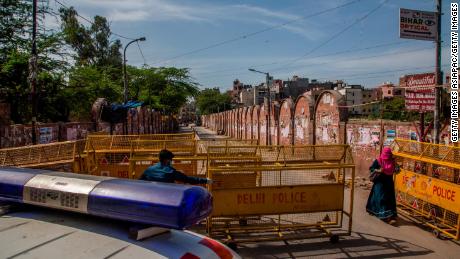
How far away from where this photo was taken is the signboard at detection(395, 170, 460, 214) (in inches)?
291

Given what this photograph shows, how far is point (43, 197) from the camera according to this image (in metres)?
2.57

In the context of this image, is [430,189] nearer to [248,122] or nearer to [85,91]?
[85,91]

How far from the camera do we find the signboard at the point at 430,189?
7.39m

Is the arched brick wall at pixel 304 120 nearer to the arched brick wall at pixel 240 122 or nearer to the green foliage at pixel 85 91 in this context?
the green foliage at pixel 85 91

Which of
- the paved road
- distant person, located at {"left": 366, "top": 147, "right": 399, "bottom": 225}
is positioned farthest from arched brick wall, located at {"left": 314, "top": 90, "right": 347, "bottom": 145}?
the paved road

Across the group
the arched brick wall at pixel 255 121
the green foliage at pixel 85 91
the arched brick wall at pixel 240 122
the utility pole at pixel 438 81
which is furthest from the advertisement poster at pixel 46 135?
the arched brick wall at pixel 240 122

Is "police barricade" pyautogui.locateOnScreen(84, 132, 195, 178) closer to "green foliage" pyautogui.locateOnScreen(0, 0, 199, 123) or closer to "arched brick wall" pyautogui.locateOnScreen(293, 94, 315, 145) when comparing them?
"green foliage" pyautogui.locateOnScreen(0, 0, 199, 123)

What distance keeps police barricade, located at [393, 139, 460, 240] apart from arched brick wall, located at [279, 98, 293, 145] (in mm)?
16148

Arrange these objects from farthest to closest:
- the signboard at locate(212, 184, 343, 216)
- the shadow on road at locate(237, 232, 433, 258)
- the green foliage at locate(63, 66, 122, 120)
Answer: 1. the green foliage at locate(63, 66, 122, 120)
2. the signboard at locate(212, 184, 343, 216)
3. the shadow on road at locate(237, 232, 433, 258)

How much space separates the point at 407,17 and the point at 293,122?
14.5 m

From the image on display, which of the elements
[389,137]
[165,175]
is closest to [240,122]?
[389,137]

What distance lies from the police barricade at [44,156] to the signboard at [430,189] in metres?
7.83

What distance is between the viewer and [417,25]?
458 inches

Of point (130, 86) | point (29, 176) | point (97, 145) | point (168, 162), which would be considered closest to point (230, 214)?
point (168, 162)
